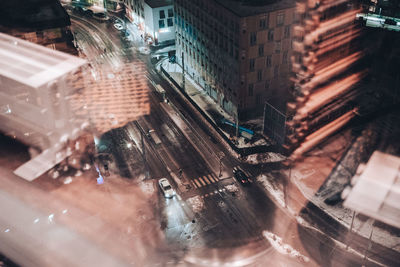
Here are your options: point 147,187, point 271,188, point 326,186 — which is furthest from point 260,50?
point 147,187

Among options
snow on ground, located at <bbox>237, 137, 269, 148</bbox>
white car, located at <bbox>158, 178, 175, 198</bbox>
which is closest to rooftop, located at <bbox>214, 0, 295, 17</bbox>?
snow on ground, located at <bbox>237, 137, 269, 148</bbox>

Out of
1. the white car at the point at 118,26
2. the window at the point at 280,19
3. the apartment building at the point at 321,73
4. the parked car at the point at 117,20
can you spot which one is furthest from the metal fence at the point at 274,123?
the parked car at the point at 117,20

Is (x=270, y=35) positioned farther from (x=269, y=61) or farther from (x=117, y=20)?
(x=117, y=20)

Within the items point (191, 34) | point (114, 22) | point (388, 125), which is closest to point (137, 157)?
point (191, 34)

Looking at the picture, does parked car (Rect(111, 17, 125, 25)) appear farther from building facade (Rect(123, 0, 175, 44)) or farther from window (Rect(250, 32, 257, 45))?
window (Rect(250, 32, 257, 45))

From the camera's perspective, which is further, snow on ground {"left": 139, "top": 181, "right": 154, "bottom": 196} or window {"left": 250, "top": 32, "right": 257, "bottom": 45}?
window {"left": 250, "top": 32, "right": 257, "bottom": 45}

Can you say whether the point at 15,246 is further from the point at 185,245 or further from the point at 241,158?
the point at 241,158
